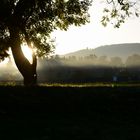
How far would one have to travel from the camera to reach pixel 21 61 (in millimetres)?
43469

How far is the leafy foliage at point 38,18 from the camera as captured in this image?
41.9 m

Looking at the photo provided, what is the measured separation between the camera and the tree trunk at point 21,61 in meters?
43.2

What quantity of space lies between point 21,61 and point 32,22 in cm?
420
